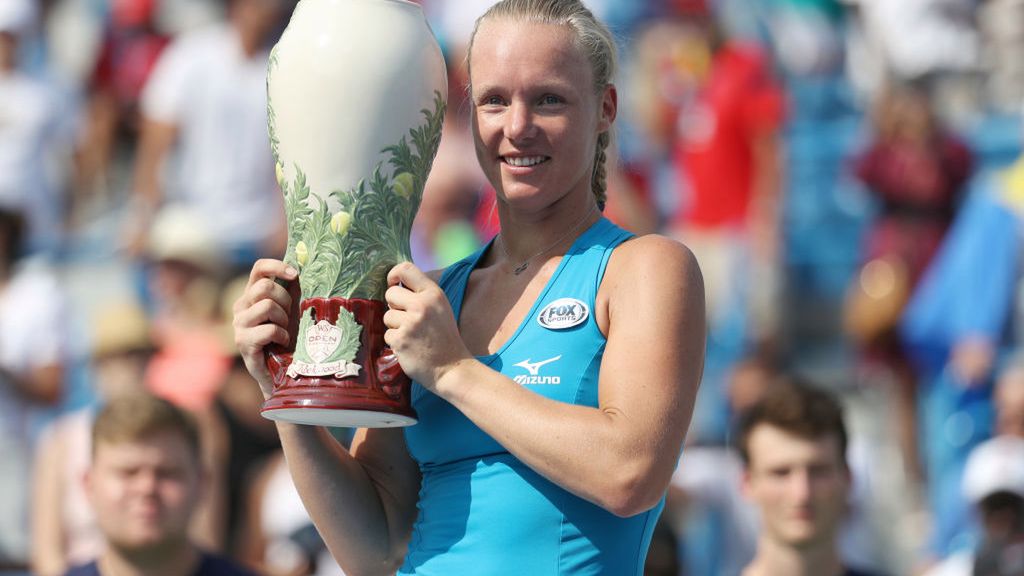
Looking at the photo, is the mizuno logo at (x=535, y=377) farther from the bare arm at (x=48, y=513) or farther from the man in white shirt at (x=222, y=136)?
the man in white shirt at (x=222, y=136)

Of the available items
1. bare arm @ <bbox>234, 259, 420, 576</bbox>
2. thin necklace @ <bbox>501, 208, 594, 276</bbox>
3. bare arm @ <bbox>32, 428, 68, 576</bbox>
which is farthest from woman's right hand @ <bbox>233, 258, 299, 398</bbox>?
bare arm @ <bbox>32, 428, 68, 576</bbox>

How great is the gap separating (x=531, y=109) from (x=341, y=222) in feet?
1.12

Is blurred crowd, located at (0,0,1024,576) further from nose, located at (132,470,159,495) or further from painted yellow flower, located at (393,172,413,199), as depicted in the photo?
painted yellow flower, located at (393,172,413,199)

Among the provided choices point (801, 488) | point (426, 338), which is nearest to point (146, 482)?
point (801, 488)

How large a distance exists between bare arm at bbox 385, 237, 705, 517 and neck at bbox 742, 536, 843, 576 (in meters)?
1.96

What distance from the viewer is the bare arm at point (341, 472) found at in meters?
2.61

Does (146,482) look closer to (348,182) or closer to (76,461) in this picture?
(76,461)

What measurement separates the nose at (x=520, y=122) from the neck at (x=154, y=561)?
7.83 feet

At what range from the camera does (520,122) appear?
2.51 m

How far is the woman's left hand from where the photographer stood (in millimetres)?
2426

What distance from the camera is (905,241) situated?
779 centimetres

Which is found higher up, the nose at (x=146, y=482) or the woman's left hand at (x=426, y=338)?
the woman's left hand at (x=426, y=338)

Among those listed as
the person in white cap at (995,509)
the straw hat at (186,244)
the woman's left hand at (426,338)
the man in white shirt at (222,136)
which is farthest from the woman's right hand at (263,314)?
the man in white shirt at (222,136)

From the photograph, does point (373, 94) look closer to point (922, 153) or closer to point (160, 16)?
point (922, 153)
